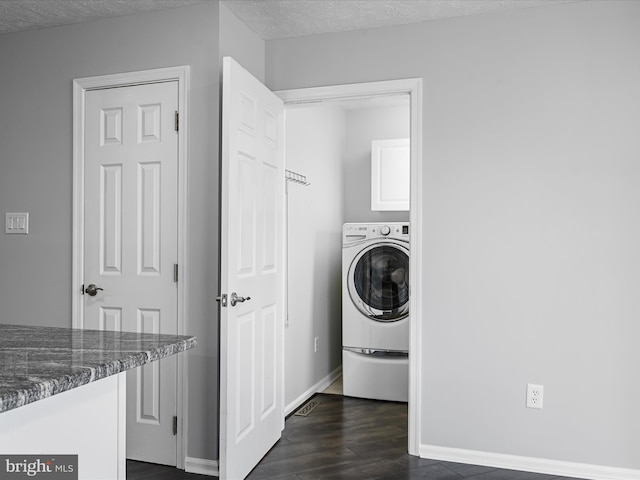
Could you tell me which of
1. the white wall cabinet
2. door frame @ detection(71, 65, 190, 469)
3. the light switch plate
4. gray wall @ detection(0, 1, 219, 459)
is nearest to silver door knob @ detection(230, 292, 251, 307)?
gray wall @ detection(0, 1, 219, 459)

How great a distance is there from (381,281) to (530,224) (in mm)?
1558


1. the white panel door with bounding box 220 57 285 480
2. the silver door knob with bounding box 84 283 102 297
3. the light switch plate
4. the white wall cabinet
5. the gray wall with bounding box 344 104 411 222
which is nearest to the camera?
the white panel door with bounding box 220 57 285 480

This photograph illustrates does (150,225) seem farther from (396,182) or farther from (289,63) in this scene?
(396,182)

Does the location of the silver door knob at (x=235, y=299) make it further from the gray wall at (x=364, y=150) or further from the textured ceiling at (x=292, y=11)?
the gray wall at (x=364, y=150)

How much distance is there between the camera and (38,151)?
3189 millimetres

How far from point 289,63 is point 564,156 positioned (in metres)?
1.64

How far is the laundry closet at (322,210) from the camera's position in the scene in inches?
155

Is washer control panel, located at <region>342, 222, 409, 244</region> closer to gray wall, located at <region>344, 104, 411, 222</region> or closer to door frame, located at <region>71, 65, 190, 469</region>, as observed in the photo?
gray wall, located at <region>344, 104, 411, 222</region>

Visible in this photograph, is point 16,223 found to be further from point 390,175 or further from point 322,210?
point 390,175

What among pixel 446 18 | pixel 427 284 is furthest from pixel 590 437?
pixel 446 18

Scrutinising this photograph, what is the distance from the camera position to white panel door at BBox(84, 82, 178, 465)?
2.91m

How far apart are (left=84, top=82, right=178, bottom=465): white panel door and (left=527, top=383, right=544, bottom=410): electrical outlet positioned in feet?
6.14

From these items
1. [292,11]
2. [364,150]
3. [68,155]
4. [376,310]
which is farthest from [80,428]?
[364,150]

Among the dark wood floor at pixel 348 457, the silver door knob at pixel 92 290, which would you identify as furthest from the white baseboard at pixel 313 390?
the silver door knob at pixel 92 290
